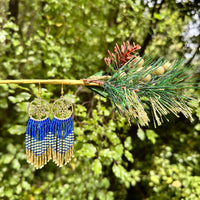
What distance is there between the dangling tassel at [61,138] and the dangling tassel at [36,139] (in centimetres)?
2

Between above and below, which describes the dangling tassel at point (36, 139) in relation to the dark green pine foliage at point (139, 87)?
below

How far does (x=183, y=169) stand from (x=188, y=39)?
1.05 meters

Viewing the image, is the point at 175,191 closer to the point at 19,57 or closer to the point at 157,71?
the point at 157,71

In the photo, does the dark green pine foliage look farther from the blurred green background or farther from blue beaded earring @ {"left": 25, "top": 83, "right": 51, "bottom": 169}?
the blurred green background

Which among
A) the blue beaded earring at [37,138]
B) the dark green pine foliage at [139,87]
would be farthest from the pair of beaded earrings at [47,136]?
the dark green pine foliage at [139,87]

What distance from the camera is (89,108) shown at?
4.81ft

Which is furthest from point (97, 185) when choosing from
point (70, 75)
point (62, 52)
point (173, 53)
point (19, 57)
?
point (173, 53)

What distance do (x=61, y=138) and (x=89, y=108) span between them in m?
0.88

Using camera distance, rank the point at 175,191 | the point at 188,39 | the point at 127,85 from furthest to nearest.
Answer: the point at 188,39 → the point at 175,191 → the point at 127,85

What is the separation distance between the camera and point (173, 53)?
1853mm

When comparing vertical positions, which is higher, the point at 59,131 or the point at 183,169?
the point at 59,131

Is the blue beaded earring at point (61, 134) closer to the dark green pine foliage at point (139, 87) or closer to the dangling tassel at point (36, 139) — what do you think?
the dangling tassel at point (36, 139)

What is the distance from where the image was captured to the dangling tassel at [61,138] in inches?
22.9

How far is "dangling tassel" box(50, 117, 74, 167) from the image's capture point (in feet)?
1.91
